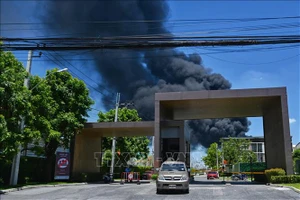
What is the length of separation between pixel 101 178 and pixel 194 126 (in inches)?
2741

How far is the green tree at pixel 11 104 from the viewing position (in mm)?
18505

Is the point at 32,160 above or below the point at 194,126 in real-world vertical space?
below

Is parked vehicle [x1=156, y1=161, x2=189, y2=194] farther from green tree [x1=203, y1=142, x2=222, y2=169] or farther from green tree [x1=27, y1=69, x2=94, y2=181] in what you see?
green tree [x1=203, y1=142, x2=222, y2=169]

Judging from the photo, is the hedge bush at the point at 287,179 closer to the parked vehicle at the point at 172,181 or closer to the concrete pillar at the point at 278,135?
the concrete pillar at the point at 278,135

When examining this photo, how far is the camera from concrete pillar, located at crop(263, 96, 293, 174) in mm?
25828

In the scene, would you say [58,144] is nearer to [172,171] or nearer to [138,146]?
[172,171]

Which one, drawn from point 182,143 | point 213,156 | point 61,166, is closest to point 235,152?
point 213,156

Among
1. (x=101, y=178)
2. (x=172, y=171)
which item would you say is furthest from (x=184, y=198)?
(x=101, y=178)

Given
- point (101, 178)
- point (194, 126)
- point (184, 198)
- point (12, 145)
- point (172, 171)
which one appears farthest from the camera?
point (194, 126)

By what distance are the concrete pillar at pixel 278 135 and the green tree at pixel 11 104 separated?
19829 mm

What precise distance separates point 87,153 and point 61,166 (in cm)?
Result: 700

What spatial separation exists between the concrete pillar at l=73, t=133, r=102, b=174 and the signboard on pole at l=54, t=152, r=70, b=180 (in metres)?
3.44

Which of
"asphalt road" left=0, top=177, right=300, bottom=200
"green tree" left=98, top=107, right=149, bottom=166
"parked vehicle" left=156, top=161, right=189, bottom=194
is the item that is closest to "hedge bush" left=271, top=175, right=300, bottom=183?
"asphalt road" left=0, top=177, right=300, bottom=200

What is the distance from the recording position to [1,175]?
23.7 meters
